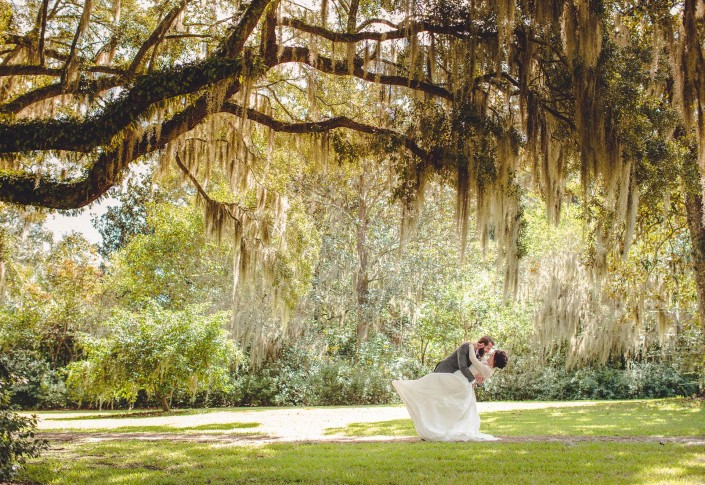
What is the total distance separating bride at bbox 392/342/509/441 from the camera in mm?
7828

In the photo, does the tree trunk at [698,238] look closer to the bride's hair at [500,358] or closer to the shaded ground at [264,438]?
the shaded ground at [264,438]

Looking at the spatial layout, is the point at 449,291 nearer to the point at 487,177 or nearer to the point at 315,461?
the point at 487,177

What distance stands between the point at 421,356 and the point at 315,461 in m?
16.0

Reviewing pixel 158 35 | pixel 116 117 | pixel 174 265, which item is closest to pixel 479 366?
pixel 116 117

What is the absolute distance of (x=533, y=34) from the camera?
7.10 meters

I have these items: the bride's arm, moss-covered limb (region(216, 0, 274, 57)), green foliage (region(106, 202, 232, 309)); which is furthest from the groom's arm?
green foliage (region(106, 202, 232, 309))

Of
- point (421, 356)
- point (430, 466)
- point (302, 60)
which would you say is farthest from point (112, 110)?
point (421, 356)

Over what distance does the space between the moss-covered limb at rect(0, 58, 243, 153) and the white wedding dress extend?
14.5 ft

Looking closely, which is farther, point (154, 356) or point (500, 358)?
point (154, 356)

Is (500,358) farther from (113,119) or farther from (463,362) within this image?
(113,119)

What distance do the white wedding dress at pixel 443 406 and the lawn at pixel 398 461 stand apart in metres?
0.44

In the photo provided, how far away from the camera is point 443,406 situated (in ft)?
26.2

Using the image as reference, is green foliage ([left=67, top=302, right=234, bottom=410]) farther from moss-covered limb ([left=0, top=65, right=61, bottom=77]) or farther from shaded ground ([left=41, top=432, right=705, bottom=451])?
moss-covered limb ([left=0, top=65, right=61, bottom=77])

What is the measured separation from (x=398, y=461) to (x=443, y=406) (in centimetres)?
217
